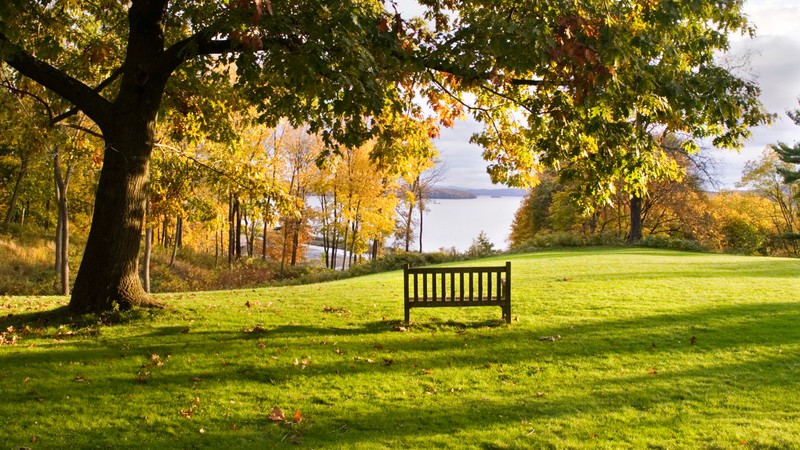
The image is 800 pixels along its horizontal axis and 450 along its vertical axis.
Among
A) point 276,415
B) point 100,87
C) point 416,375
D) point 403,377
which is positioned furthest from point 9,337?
point 416,375

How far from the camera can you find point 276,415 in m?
5.55

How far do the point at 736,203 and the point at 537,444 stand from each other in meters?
57.8

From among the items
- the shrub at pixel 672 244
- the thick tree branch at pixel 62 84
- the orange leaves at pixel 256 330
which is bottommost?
the orange leaves at pixel 256 330

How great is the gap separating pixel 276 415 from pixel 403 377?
1.88 m

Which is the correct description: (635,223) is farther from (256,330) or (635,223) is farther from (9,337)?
(9,337)

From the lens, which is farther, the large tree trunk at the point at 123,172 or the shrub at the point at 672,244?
the shrub at the point at 672,244

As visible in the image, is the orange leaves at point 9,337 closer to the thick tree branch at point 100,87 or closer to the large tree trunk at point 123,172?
the large tree trunk at point 123,172

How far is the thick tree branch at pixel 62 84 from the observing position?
27.6ft

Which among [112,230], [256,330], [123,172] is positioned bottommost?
[256,330]

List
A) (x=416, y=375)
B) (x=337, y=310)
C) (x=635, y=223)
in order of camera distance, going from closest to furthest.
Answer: (x=416, y=375)
(x=337, y=310)
(x=635, y=223)

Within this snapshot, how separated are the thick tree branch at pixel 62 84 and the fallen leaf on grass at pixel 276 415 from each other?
603 centimetres

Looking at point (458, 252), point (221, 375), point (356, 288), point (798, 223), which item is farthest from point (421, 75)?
point (798, 223)

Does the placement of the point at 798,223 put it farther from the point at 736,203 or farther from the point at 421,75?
the point at 421,75

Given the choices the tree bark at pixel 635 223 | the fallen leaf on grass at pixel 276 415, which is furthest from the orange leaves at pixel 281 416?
the tree bark at pixel 635 223
